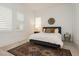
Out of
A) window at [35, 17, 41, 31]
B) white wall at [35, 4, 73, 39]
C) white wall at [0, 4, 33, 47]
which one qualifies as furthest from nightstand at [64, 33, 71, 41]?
white wall at [0, 4, 33, 47]

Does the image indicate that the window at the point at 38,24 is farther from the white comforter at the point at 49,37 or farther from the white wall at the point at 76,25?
the white wall at the point at 76,25

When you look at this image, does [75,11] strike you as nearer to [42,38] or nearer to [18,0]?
[42,38]

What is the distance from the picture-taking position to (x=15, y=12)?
3.91ft

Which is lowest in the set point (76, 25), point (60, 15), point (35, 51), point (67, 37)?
point (35, 51)

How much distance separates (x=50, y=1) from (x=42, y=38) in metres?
0.48

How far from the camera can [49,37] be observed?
1229mm

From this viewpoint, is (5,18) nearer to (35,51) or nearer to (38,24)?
(38,24)

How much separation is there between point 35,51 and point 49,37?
0.25m

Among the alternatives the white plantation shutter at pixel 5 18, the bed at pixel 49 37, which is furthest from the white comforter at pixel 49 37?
the white plantation shutter at pixel 5 18

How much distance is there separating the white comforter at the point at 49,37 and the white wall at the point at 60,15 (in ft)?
0.43

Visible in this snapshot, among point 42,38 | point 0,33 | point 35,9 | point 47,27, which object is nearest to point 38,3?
point 35,9

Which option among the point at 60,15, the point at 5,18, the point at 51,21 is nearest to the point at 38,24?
the point at 51,21

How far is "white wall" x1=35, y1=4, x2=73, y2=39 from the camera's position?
121 centimetres

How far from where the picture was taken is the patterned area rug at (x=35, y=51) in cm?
115
